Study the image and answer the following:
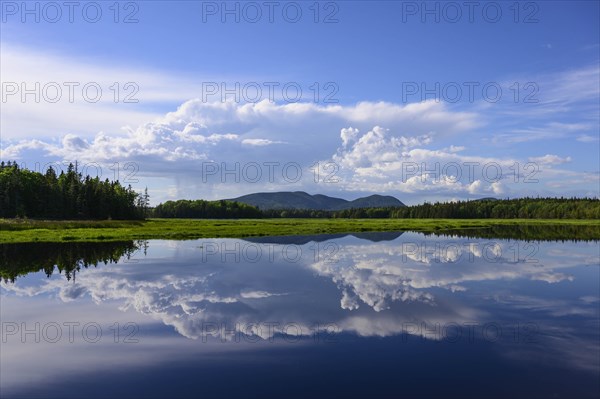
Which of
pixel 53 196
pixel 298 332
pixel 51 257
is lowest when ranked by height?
pixel 298 332

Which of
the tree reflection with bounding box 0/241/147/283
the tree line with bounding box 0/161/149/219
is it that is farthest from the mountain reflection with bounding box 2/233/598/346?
the tree line with bounding box 0/161/149/219

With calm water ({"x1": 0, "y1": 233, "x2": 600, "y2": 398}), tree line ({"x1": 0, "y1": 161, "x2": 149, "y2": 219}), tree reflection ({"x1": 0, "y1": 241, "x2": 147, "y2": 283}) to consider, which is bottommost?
calm water ({"x1": 0, "y1": 233, "x2": 600, "y2": 398})

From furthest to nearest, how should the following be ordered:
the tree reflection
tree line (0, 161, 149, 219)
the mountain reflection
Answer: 1. tree line (0, 161, 149, 219)
2. the tree reflection
3. the mountain reflection

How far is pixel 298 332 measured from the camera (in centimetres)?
1939

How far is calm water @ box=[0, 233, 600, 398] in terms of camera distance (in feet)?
44.5

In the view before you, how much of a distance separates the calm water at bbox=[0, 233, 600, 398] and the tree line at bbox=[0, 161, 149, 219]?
90.6m

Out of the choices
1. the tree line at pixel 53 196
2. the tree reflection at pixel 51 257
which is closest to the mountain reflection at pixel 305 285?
the tree reflection at pixel 51 257

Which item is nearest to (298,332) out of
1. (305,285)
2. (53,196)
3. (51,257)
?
(305,285)

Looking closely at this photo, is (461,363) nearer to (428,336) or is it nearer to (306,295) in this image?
(428,336)

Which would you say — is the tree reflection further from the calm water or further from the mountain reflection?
the calm water

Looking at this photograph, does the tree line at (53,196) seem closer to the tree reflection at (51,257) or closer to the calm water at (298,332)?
the tree reflection at (51,257)

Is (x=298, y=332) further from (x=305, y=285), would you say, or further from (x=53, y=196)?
(x=53, y=196)

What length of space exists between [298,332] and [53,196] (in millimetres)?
122648

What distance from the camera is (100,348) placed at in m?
17.3
